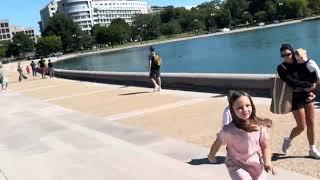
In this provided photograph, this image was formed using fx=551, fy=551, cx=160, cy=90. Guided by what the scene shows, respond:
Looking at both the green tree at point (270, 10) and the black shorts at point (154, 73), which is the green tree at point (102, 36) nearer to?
the green tree at point (270, 10)

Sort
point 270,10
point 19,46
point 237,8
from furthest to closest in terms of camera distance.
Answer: point 237,8 < point 19,46 < point 270,10

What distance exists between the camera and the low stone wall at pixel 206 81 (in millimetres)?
13125

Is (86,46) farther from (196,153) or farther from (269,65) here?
(196,153)

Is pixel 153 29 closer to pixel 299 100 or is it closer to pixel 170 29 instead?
pixel 170 29

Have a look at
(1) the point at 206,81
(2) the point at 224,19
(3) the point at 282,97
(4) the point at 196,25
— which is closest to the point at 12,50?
(4) the point at 196,25

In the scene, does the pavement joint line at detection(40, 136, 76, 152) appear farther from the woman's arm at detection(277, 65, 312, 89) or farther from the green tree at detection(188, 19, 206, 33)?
the green tree at detection(188, 19, 206, 33)

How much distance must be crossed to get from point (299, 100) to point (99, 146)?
4064mm

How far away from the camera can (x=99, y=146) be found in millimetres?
9766

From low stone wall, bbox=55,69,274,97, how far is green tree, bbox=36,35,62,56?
145 metres

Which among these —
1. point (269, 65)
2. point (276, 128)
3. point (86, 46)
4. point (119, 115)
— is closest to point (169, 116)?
point (119, 115)

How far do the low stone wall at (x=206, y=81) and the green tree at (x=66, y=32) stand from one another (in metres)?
153

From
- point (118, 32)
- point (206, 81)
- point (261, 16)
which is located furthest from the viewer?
point (118, 32)

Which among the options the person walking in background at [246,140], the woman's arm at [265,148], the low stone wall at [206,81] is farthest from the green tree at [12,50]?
the woman's arm at [265,148]

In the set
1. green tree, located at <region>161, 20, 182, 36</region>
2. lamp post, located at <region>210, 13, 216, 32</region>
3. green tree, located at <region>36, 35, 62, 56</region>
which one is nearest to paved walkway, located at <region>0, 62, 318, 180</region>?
green tree, located at <region>36, 35, 62, 56</region>
